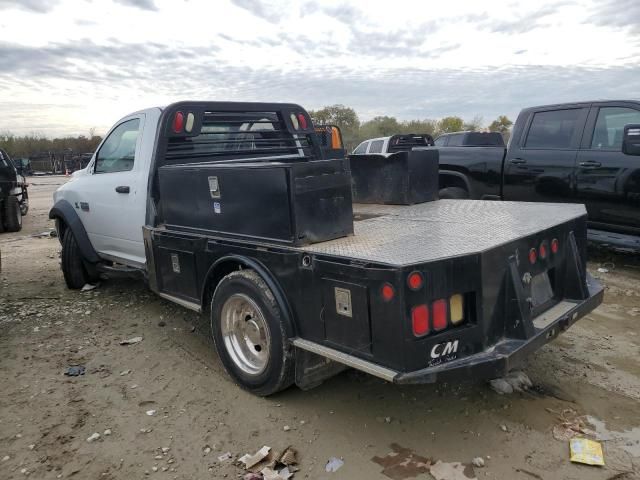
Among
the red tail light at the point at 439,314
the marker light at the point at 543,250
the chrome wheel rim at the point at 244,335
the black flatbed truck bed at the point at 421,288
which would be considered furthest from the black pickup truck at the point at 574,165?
the chrome wheel rim at the point at 244,335

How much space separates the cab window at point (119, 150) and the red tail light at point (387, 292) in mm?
3316

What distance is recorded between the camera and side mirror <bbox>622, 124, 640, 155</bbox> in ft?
18.1

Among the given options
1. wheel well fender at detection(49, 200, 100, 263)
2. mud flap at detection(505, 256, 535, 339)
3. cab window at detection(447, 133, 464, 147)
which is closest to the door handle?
mud flap at detection(505, 256, 535, 339)

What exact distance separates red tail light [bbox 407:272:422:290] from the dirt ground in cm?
102

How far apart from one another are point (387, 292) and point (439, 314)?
313 millimetres

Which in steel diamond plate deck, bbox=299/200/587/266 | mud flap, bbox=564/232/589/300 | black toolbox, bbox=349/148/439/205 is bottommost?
mud flap, bbox=564/232/589/300

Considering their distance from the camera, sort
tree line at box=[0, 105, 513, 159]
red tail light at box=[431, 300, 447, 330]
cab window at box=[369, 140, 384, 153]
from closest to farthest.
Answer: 1. red tail light at box=[431, 300, 447, 330]
2. cab window at box=[369, 140, 384, 153]
3. tree line at box=[0, 105, 513, 159]

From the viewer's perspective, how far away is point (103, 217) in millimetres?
5438

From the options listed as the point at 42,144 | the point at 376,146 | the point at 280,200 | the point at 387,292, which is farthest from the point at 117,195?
the point at 42,144

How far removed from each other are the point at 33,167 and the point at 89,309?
46.0 m

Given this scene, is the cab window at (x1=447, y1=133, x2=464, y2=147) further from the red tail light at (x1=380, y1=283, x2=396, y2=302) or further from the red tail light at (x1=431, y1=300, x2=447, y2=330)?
the red tail light at (x1=380, y1=283, x2=396, y2=302)

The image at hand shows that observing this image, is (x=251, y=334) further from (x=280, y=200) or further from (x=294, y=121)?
(x=294, y=121)

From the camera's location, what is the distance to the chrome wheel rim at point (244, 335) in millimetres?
3453

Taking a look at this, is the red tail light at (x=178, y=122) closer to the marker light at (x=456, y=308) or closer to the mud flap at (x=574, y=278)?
the marker light at (x=456, y=308)
